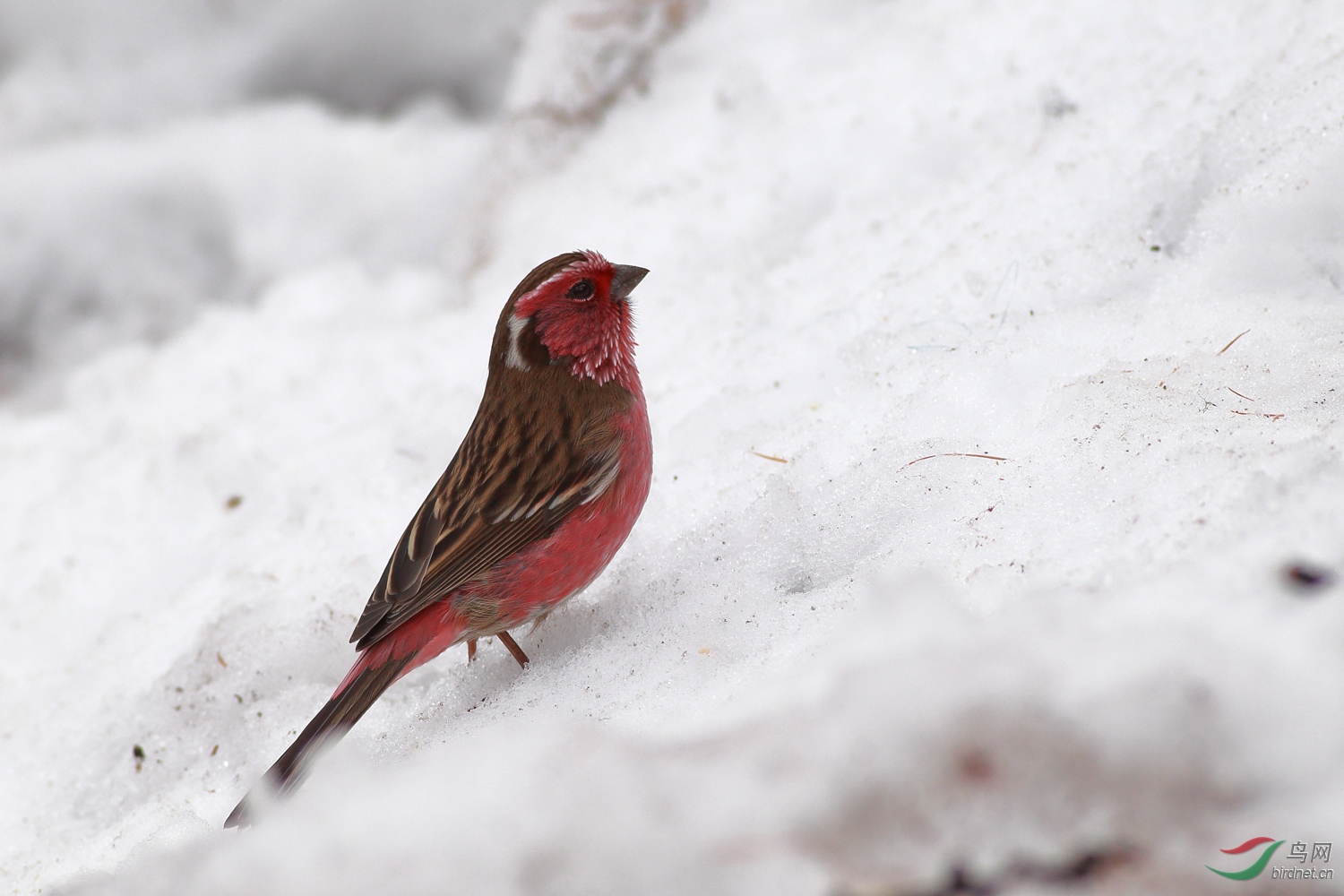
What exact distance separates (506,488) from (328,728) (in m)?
0.85

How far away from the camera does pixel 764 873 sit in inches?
55.2

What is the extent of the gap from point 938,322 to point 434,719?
2.26 metres

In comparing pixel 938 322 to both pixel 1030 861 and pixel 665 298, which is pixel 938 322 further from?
pixel 1030 861

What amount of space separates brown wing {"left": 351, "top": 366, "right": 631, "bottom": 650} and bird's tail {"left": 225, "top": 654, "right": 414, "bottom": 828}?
3.9 inches

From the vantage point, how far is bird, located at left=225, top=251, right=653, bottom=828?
2.66 metres

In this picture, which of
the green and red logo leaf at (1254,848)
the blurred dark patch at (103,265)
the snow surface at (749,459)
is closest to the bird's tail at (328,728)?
the snow surface at (749,459)

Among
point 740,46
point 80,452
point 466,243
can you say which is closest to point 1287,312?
point 740,46

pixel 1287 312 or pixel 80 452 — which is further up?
pixel 80 452

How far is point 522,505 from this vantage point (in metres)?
2.79

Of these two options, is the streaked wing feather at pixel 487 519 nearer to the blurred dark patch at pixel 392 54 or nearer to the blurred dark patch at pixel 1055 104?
the blurred dark patch at pixel 1055 104

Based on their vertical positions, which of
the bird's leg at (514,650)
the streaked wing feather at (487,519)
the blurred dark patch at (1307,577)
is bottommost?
the bird's leg at (514,650)

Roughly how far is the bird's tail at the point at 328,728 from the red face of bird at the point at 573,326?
3.62 feet

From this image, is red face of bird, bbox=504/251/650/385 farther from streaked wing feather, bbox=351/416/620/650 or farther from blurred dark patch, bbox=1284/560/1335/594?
blurred dark patch, bbox=1284/560/1335/594

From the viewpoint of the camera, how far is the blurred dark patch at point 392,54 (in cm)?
769
